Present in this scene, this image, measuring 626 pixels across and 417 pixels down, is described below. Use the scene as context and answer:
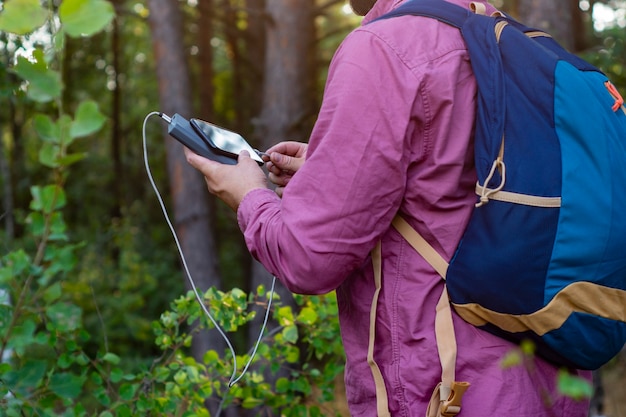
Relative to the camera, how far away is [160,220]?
12.0 m

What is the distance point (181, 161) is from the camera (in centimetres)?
769

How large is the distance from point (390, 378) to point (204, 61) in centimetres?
954

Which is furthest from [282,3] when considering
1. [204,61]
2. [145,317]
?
[145,317]

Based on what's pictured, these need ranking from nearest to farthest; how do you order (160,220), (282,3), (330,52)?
(282,3), (160,220), (330,52)

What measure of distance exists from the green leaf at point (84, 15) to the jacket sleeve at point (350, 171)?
551 mm

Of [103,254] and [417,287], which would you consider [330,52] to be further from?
[417,287]

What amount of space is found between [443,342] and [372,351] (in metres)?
0.16

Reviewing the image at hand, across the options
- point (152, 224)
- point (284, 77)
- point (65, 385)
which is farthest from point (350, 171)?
point (152, 224)

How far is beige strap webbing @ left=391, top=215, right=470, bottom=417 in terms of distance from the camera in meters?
1.63

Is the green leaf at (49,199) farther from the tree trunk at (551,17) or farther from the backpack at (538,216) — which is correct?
the tree trunk at (551,17)

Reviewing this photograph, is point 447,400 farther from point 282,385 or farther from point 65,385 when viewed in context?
point 282,385

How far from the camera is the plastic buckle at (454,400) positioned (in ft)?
5.32

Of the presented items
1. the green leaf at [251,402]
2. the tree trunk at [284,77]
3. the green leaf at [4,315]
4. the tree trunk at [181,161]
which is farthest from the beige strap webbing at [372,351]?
the tree trunk at [181,161]

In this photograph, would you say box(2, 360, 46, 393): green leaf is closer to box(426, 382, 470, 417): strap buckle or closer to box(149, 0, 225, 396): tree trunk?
box(426, 382, 470, 417): strap buckle
